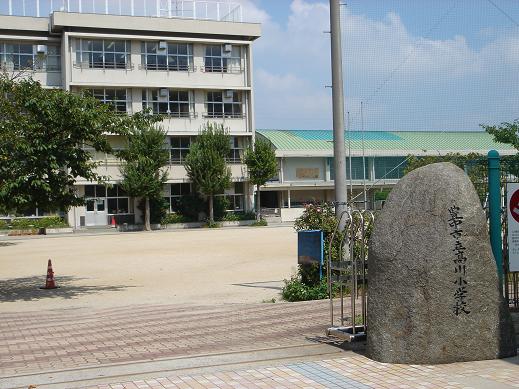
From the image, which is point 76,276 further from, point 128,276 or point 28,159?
point 28,159

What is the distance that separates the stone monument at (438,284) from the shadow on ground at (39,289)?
1074cm

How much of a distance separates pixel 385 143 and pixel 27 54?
32.0 m

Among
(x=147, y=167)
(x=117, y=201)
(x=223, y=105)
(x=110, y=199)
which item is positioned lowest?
(x=117, y=201)

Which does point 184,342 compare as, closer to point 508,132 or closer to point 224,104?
point 508,132

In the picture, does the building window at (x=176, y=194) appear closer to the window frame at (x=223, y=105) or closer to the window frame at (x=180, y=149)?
the window frame at (x=180, y=149)

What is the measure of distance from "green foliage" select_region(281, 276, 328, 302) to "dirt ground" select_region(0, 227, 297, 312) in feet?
2.61

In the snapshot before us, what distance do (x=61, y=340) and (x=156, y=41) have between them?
49498mm

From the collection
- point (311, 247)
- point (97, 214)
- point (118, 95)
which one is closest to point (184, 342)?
point (311, 247)

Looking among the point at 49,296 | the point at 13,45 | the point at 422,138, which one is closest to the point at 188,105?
the point at 13,45

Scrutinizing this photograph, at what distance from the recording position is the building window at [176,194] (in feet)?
189

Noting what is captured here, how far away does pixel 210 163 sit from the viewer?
5425cm

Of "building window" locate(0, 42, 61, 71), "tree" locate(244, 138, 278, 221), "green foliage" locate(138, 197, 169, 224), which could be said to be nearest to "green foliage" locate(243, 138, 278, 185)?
"tree" locate(244, 138, 278, 221)

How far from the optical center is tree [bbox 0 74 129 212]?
15297 mm

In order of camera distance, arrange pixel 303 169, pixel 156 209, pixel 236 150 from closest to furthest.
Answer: pixel 156 209 < pixel 236 150 < pixel 303 169
